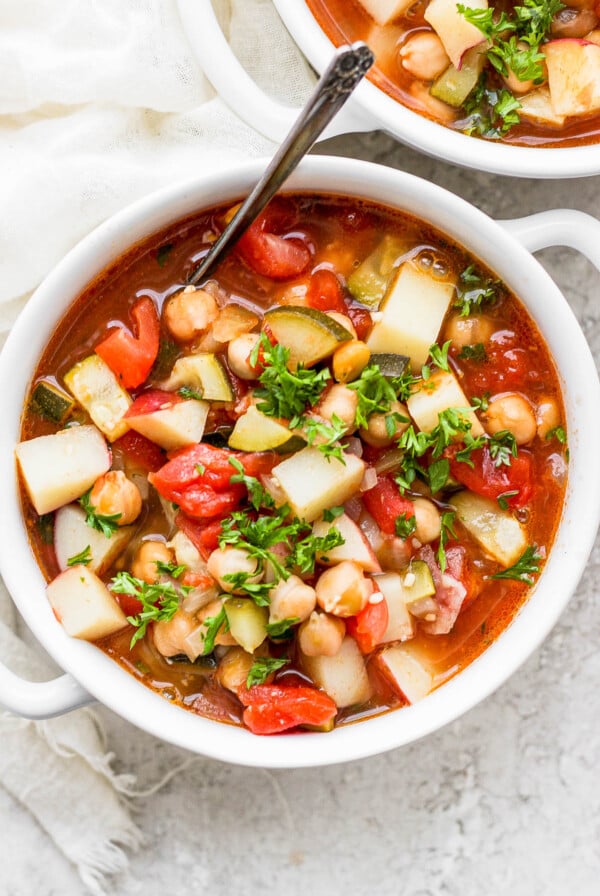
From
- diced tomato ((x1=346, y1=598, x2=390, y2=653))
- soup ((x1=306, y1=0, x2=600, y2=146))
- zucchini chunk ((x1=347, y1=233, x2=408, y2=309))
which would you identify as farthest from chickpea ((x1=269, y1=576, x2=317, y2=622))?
soup ((x1=306, y1=0, x2=600, y2=146))

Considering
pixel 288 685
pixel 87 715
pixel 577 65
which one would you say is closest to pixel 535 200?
pixel 577 65

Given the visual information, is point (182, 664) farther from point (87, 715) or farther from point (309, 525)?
point (87, 715)

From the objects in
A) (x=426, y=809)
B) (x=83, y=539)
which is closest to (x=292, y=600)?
(x=83, y=539)

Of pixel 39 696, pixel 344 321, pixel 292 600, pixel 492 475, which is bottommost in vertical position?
pixel 492 475

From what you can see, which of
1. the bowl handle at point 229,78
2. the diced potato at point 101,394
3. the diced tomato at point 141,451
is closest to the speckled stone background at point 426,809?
the diced tomato at point 141,451

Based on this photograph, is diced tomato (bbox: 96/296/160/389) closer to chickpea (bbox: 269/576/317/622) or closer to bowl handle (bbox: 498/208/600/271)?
chickpea (bbox: 269/576/317/622)

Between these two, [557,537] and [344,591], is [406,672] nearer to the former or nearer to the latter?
[344,591]

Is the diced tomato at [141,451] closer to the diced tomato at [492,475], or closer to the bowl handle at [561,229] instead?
the diced tomato at [492,475]
